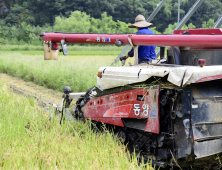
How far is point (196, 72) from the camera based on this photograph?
370 centimetres

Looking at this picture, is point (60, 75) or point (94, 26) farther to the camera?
point (94, 26)

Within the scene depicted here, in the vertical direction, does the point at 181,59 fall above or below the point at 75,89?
above

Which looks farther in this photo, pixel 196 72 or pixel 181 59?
pixel 181 59

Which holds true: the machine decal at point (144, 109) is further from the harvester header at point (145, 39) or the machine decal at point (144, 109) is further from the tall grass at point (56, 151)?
the harvester header at point (145, 39)

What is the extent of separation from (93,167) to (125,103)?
4.08 feet

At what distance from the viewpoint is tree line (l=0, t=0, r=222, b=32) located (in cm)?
3700

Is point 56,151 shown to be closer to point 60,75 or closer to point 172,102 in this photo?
point 172,102

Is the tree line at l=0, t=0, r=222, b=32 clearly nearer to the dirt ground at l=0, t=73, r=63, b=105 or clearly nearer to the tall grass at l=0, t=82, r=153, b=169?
the dirt ground at l=0, t=73, r=63, b=105

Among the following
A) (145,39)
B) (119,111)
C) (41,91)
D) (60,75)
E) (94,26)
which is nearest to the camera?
(119,111)

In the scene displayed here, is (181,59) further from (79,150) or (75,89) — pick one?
(75,89)

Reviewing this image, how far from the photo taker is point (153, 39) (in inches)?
187

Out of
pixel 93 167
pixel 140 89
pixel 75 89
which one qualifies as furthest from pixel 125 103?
pixel 75 89

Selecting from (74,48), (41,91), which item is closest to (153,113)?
(41,91)

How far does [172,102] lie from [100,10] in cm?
4138
